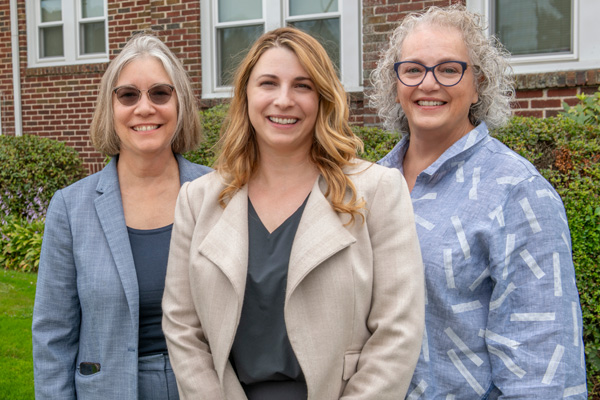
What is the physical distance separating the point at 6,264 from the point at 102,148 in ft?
20.3

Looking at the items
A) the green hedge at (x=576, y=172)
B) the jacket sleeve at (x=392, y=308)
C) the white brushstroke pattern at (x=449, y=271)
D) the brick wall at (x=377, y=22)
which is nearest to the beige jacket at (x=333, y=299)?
the jacket sleeve at (x=392, y=308)

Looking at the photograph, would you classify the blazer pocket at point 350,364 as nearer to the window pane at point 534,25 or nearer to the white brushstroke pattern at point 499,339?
the white brushstroke pattern at point 499,339

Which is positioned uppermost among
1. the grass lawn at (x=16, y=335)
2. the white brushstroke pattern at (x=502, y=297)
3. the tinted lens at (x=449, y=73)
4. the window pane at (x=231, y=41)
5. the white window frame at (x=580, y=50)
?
the window pane at (x=231, y=41)

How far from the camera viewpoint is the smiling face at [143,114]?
2465mm

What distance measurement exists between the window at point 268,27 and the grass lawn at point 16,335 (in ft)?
10.6

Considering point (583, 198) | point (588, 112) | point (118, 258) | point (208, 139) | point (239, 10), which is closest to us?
point (118, 258)

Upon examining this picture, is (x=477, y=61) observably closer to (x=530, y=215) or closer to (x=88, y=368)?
(x=530, y=215)

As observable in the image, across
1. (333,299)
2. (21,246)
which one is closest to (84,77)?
(21,246)

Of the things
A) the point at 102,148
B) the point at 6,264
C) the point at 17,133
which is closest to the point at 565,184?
the point at 102,148

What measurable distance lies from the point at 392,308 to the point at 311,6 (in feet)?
22.2

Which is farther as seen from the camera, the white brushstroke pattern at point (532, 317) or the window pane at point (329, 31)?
the window pane at point (329, 31)

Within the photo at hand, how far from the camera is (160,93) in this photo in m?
2.52

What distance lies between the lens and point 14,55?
10289 millimetres

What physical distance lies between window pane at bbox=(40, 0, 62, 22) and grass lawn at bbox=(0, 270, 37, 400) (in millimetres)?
4843
